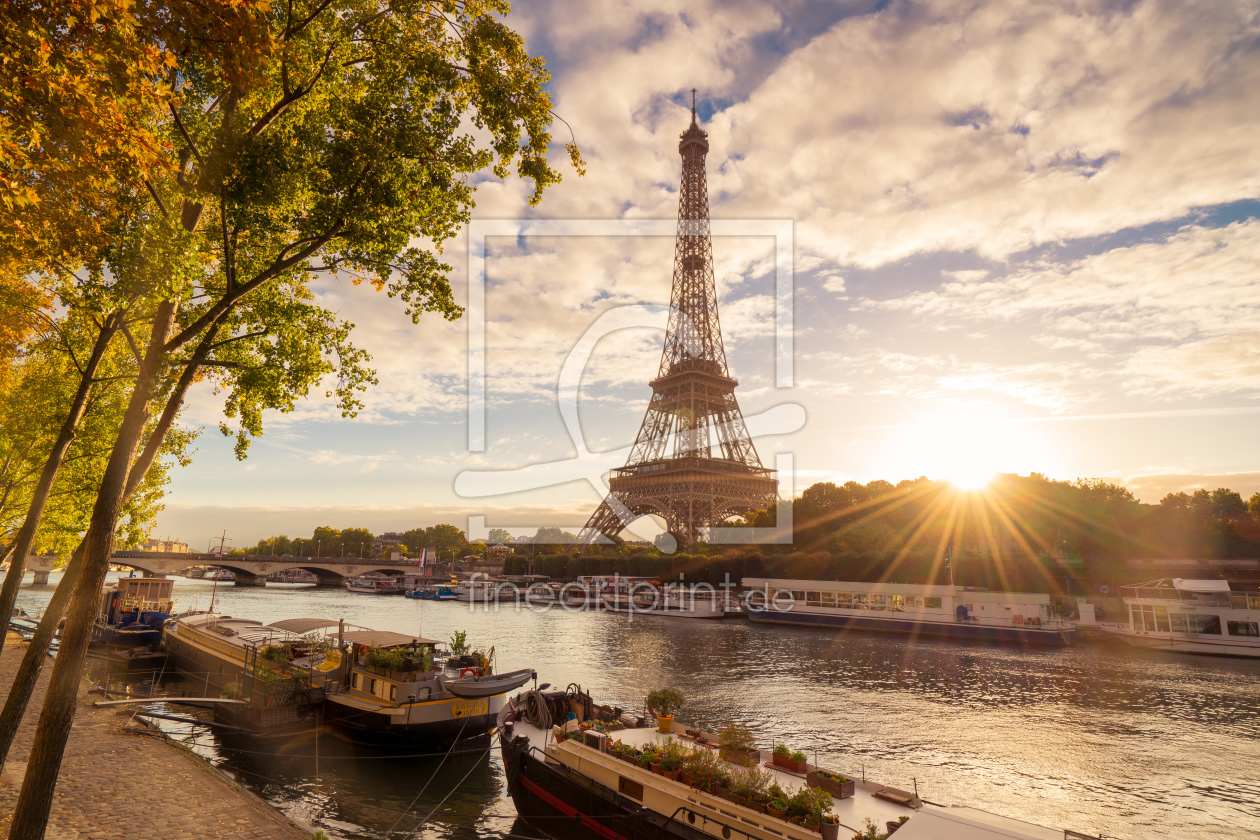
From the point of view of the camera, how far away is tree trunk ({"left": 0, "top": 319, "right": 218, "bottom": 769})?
9.48 meters

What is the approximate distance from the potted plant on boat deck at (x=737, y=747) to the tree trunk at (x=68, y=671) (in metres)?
10.7

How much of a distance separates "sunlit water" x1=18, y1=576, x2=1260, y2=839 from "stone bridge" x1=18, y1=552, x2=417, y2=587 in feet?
271

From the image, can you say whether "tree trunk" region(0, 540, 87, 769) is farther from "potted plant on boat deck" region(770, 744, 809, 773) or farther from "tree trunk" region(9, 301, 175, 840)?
"potted plant on boat deck" region(770, 744, 809, 773)

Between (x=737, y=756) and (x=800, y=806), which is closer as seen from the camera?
(x=800, y=806)

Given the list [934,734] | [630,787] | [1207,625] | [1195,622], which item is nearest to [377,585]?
[934,734]

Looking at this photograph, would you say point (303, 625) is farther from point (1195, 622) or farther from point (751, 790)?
point (1195, 622)

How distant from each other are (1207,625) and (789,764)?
49.8 m

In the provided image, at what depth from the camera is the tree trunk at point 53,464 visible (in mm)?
11750

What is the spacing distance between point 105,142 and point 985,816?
1540 cm

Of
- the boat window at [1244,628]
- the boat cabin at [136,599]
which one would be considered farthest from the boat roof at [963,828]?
the boat window at [1244,628]

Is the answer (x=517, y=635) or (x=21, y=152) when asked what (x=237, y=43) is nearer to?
(x=21, y=152)

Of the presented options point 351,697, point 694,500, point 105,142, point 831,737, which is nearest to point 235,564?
point 694,500

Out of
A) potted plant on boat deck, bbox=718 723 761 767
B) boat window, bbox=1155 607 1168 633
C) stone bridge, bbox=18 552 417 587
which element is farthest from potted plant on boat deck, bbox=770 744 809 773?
stone bridge, bbox=18 552 417 587

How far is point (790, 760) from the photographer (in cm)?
1298
